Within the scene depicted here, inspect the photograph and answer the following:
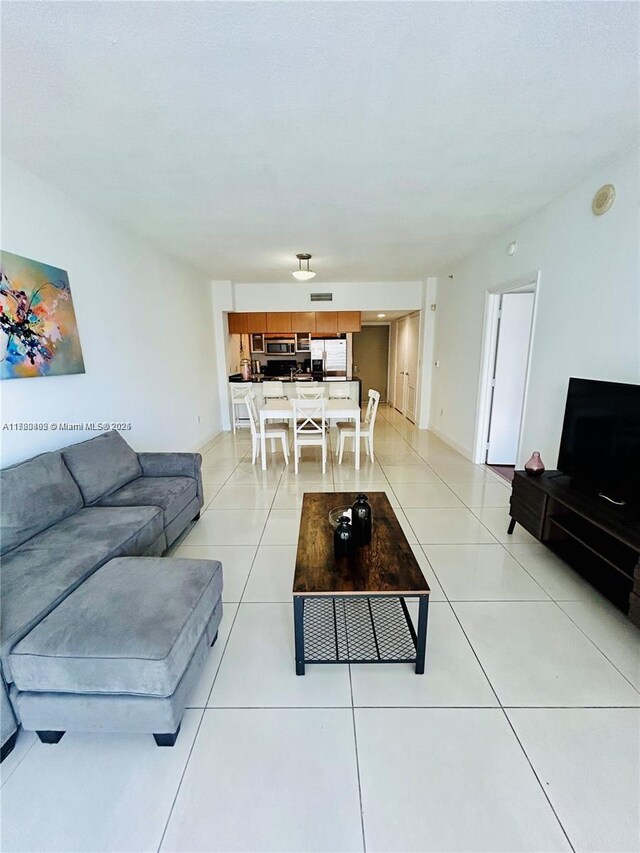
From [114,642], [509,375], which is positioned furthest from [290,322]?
[114,642]

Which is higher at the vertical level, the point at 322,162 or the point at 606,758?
the point at 322,162

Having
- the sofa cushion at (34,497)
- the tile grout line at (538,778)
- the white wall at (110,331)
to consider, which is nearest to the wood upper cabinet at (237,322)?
the white wall at (110,331)

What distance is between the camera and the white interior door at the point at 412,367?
6477 mm

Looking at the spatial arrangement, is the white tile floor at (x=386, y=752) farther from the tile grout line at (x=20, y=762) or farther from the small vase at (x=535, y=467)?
the small vase at (x=535, y=467)

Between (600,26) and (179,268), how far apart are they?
442 centimetres

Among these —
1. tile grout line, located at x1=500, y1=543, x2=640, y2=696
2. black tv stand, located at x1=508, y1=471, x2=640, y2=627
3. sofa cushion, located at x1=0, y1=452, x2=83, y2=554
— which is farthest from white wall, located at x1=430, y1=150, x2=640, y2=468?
sofa cushion, located at x1=0, y1=452, x2=83, y2=554

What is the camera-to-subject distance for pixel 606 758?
1.25m

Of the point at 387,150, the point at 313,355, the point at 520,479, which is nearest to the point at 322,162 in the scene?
the point at 387,150

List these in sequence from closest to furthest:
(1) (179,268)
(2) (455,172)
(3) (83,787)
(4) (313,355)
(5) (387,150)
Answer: (3) (83,787)
(5) (387,150)
(2) (455,172)
(1) (179,268)
(4) (313,355)

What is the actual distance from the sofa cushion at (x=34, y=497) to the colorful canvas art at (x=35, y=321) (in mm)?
608

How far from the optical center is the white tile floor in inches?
42.2

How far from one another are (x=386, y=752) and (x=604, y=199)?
331 centimetres

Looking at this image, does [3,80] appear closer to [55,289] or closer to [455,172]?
[55,289]

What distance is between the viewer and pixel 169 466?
2.85m
